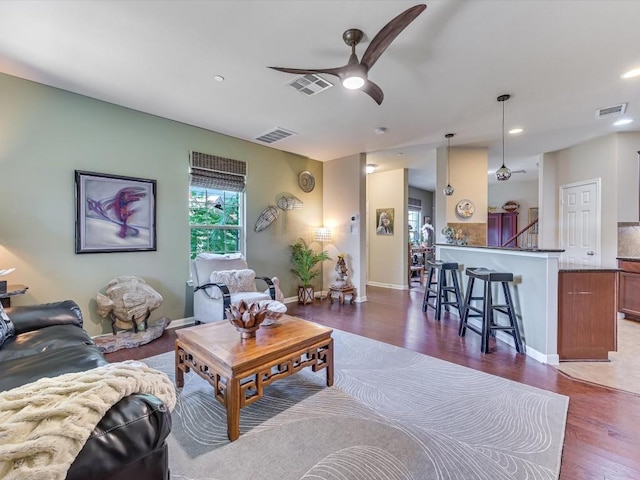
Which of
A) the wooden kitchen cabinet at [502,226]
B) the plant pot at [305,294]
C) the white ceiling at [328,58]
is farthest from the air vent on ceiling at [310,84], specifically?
the wooden kitchen cabinet at [502,226]

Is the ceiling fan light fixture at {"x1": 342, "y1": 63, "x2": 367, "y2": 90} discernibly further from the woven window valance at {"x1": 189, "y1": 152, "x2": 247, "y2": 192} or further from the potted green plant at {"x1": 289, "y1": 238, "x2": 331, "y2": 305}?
the potted green plant at {"x1": 289, "y1": 238, "x2": 331, "y2": 305}

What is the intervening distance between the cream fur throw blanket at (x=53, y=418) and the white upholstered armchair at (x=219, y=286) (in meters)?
2.53

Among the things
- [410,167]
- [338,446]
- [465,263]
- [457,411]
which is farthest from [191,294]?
[410,167]

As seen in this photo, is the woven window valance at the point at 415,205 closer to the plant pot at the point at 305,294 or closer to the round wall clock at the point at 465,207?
the round wall clock at the point at 465,207

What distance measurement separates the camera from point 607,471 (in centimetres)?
155

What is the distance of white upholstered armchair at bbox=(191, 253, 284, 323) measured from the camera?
3.55m

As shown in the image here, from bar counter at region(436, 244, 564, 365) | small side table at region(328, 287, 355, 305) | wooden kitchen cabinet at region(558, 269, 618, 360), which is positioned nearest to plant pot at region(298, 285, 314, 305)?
small side table at region(328, 287, 355, 305)

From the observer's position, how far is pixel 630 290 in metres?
4.21

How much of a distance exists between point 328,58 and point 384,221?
501 cm

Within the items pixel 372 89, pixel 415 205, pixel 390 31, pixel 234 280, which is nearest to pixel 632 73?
pixel 372 89

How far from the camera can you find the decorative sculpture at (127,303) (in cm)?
328

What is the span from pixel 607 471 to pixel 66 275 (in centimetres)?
466

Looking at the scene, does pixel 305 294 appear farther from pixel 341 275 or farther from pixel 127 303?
pixel 127 303

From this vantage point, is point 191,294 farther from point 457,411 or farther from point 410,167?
point 410,167
